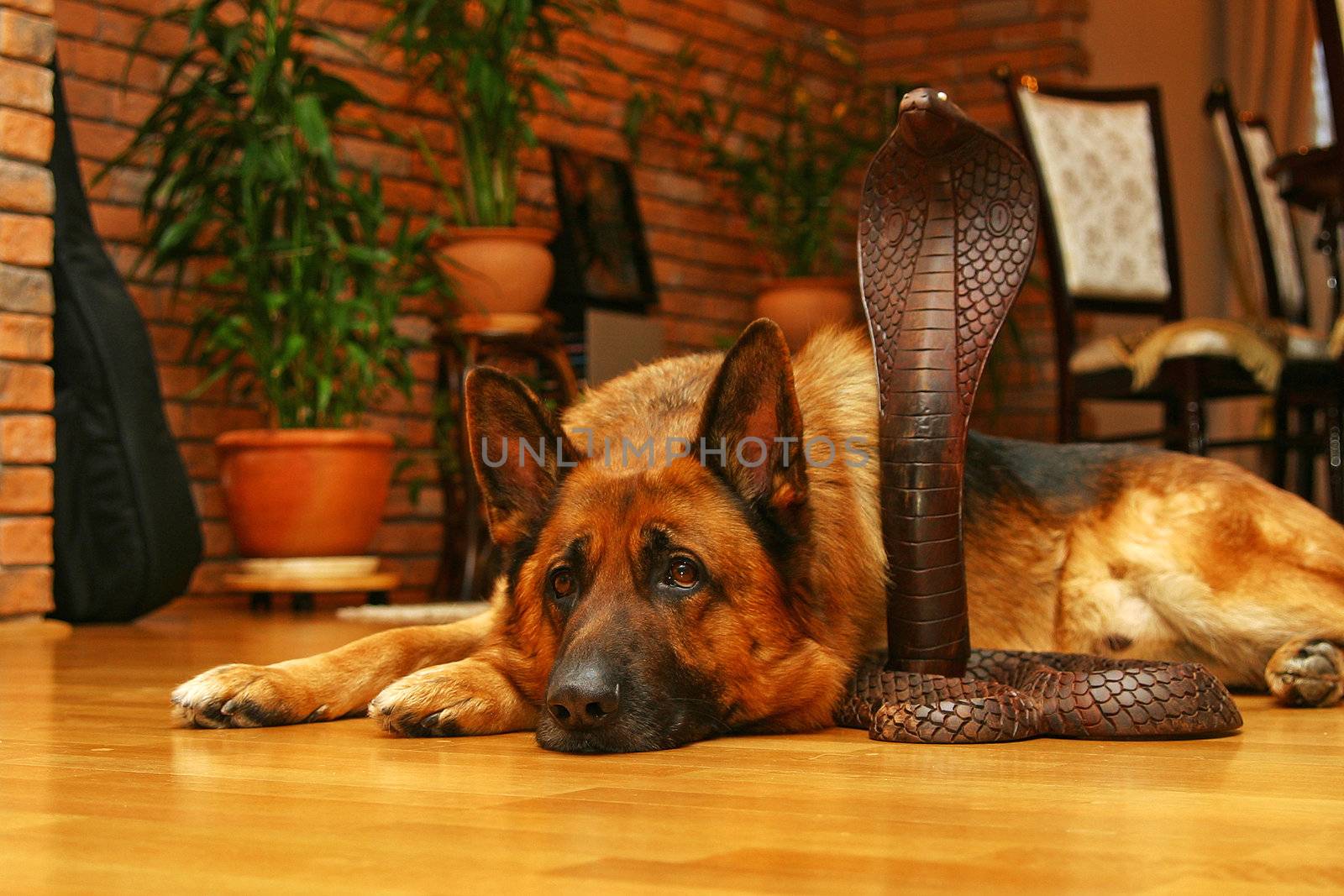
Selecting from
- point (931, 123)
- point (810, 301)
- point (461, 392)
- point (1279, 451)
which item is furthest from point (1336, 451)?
point (931, 123)

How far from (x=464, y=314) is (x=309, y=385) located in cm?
62

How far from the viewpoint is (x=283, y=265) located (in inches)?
194

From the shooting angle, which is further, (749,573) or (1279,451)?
(1279,451)

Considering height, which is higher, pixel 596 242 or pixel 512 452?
pixel 596 242

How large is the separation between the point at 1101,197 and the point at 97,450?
12.2ft

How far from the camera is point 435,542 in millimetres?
6219

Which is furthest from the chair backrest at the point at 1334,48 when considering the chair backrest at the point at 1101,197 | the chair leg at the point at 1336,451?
Result: the chair backrest at the point at 1101,197

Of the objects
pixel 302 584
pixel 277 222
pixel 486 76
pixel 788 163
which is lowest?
pixel 302 584

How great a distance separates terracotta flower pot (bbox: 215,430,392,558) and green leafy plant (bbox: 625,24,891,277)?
8.44 feet

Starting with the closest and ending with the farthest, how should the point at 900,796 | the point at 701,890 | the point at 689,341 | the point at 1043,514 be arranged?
the point at 701,890
the point at 900,796
the point at 1043,514
the point at 689,341

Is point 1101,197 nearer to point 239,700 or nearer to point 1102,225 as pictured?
point 1102,225

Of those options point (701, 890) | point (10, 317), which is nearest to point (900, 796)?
point (701, 890)

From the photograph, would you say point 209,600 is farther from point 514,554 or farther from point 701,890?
point 701,890

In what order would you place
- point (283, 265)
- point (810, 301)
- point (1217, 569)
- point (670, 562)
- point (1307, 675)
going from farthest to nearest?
point (810, 301) → point (283, 265) → point (1217, 569) → point (1307, 675) → point (670, 562)
